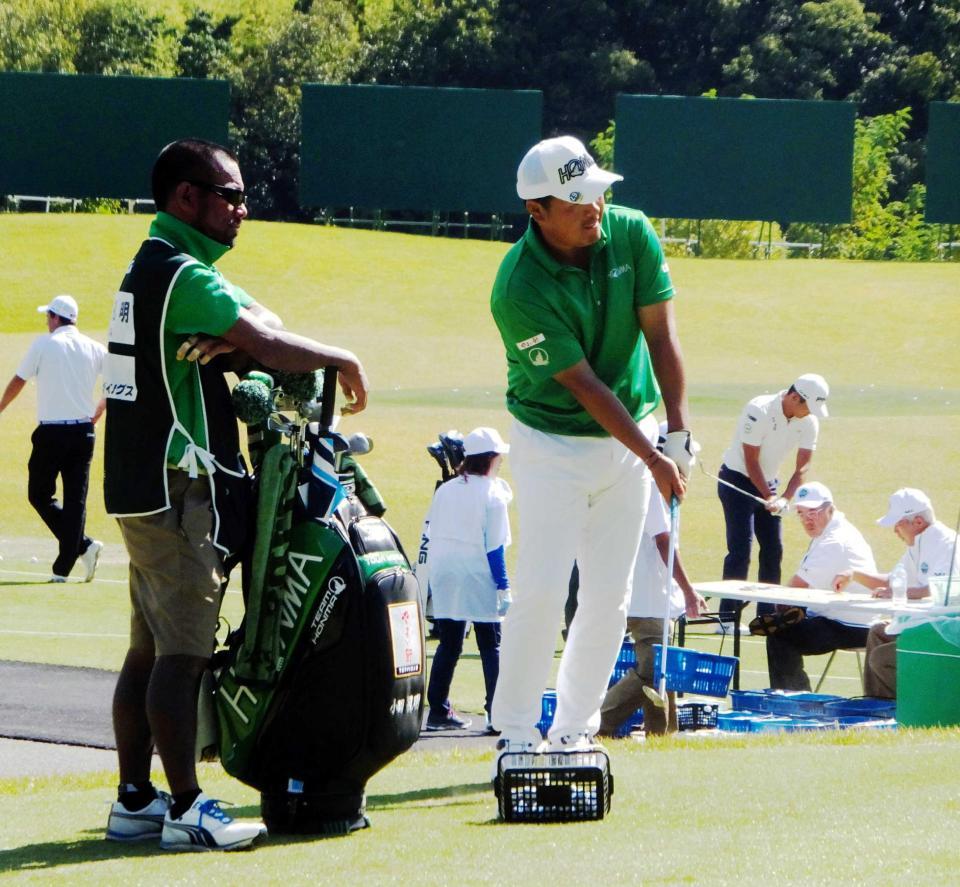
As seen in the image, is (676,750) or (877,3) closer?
(676,750)

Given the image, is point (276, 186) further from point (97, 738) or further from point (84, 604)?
point (97, 738)

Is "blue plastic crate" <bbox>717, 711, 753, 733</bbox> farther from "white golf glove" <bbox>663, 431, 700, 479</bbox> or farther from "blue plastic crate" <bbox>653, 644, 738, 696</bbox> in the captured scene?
"white golf glove" <bbox>663, 431, 700, 479</bbox>

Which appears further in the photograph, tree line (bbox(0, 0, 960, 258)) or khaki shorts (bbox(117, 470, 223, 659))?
tree line (bbox(0, 0, 960, 258))

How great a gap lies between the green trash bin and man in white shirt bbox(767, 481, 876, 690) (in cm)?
206

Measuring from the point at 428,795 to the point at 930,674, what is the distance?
3263mm

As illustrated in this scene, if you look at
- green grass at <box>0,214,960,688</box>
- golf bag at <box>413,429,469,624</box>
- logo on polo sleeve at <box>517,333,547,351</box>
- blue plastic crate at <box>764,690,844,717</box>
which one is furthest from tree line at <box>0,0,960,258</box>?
logo on polo sleeve at <box>517,333,547,351</box>

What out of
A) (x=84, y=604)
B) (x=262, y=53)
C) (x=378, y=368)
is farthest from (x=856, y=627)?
(x=262, y=53)

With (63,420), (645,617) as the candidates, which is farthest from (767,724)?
(63,420)

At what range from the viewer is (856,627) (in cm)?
1081

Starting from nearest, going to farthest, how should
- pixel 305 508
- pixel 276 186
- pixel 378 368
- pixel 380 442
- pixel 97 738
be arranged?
pixel 305 508, pixel 97 738, pixel 380 442, pixel 378 368, pixel 276 186

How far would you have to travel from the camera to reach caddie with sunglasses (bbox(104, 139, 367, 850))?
4.70 metres

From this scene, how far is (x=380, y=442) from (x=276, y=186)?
52.2 metres

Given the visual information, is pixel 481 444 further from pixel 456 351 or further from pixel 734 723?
pixel 456 351

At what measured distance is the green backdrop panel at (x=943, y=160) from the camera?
45.1 m
